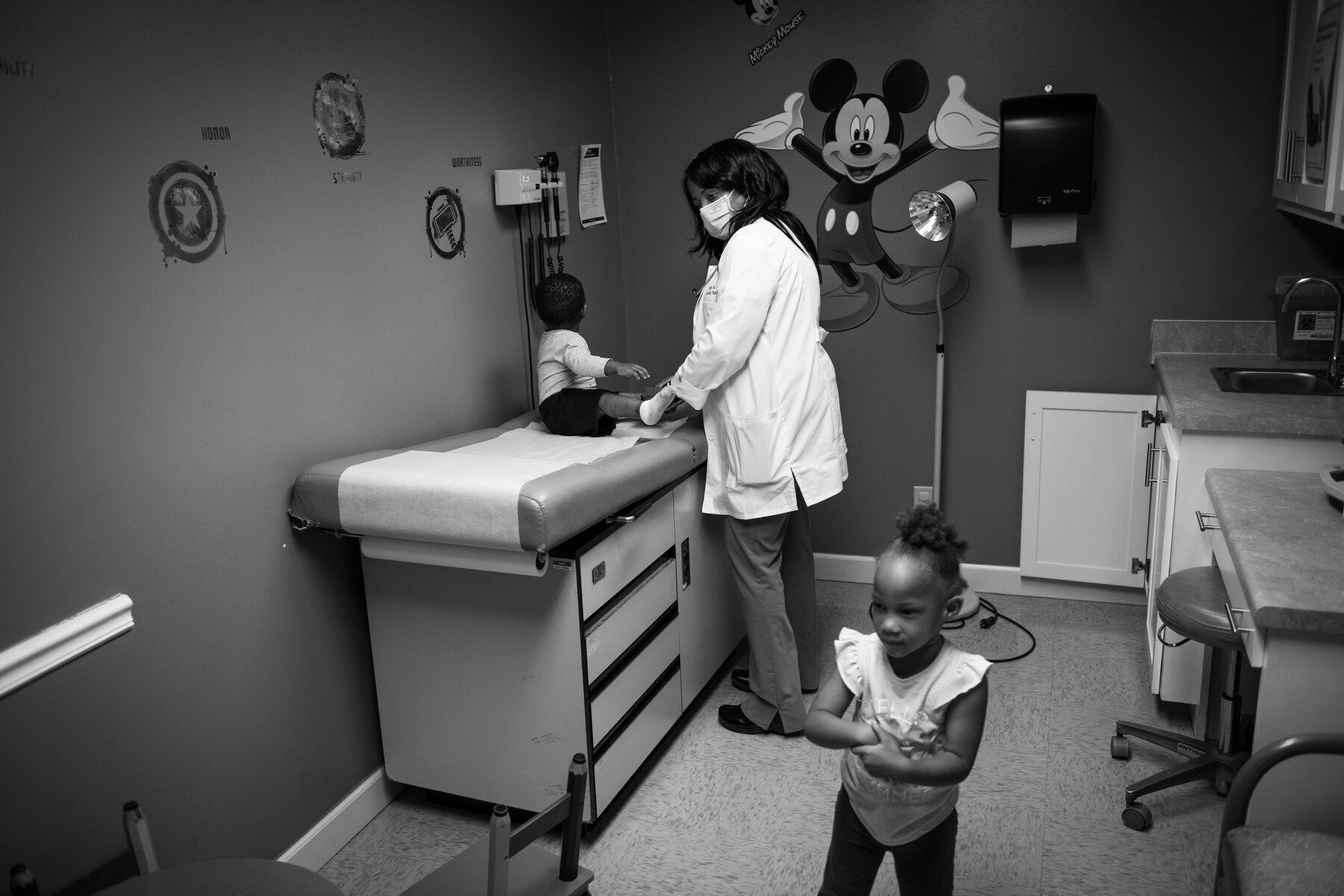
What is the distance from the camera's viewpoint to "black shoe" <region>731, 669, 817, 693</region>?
10.2 ft

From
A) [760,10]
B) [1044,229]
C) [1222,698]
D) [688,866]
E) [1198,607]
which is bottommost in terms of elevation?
[688,866]

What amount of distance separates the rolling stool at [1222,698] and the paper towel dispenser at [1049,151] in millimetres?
1301

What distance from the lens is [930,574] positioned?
57.9 inches

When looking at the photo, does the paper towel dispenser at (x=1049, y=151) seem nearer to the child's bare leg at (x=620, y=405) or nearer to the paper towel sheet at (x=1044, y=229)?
the paper towel sheet at (x=1044, y=229)

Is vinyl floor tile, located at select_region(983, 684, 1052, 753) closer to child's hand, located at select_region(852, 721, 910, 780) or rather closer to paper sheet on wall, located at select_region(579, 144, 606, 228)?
Result: child's hand, located at select_region(852, 721, 910, 780)

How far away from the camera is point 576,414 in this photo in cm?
282

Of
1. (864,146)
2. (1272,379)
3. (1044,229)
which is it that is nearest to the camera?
(1272,379)

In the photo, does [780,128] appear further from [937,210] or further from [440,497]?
[440,497]

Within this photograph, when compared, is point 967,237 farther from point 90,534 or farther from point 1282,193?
point 90,534

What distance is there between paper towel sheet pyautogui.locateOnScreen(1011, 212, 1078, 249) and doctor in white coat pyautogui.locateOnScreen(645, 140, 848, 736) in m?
0.99

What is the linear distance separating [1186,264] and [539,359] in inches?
81.8

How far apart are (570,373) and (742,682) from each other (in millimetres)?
1061

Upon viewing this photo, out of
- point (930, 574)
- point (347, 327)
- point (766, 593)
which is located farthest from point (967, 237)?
point (930, 574)

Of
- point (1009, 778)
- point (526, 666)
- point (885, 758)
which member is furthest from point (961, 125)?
point (885, 758)
